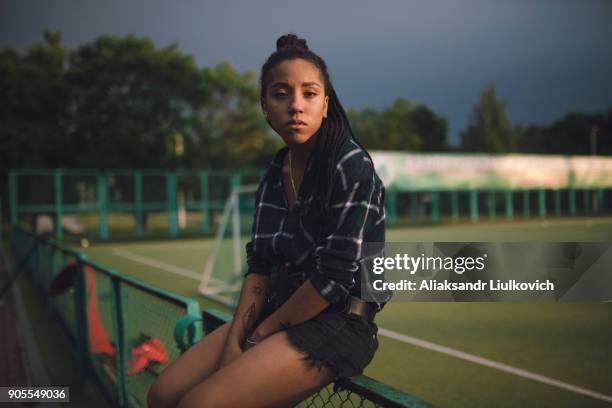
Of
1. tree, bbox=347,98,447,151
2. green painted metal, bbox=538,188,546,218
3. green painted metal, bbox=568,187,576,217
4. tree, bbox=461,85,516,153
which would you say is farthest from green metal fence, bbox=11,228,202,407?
tree, bbox=461,85,516,153

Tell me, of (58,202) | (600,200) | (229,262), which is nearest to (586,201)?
(600,200)

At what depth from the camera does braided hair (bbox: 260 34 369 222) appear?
178cm

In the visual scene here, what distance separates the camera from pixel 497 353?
20.2ft

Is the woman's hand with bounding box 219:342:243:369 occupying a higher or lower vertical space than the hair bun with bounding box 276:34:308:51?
lower

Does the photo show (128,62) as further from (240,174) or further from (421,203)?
(421,203)

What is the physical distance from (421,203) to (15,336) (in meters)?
37.1

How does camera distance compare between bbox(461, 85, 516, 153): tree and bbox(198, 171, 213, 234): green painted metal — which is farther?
bbox(461, 85, 516, 153): tree

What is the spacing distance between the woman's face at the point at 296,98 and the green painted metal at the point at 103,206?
967 inches

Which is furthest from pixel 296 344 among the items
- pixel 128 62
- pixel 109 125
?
pixel 128 62

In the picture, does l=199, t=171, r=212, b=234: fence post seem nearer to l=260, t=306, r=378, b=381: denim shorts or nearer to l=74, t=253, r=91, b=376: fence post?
l=74, t=253, r=91, b=376: fence post

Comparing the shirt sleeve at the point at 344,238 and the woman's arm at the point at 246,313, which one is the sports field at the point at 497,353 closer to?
the woman's arm at the point at 246,313

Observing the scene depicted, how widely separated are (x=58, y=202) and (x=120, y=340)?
22.0 m

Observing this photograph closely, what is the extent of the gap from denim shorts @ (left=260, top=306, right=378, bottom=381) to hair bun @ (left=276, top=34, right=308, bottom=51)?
90 centimetres

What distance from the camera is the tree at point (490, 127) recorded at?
6319cm
